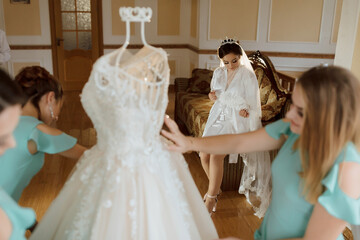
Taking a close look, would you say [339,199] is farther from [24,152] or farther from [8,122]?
[24,152]

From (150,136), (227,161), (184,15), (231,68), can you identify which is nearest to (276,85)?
(231,68)

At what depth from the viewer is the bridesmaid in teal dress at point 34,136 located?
5.07ft

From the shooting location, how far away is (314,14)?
617 centimetres

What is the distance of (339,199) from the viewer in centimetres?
116

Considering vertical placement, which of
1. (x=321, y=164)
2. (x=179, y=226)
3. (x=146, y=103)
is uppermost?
(x=146, y=103)

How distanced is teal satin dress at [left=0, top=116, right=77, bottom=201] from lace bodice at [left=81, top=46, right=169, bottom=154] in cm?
30

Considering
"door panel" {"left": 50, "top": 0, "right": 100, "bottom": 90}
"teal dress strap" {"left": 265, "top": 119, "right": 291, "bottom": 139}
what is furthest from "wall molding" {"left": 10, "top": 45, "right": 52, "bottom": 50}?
"teal dress strap" {"left": 265, "top": 119, "right": 291, "bottom": 139}

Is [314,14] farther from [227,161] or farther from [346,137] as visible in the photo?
[346,137]

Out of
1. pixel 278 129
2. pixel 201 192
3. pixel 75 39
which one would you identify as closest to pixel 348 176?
pixel 278 129

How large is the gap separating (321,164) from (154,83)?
0.62m

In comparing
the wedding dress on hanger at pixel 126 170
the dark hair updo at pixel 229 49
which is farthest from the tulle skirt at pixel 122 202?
the dark hair updo at pixel 229 49

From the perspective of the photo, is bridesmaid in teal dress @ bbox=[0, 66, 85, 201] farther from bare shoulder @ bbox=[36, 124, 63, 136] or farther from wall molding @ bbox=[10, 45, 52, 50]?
wall molding @ bbox=[10, 45, 52, 50]

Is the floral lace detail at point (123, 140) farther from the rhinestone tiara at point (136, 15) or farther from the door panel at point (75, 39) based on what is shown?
the door panel at point (75, 39)

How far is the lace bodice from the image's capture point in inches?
50.7
